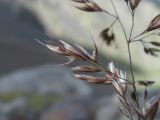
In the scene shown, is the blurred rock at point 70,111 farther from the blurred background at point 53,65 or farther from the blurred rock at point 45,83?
the blurred rock at point 45,83

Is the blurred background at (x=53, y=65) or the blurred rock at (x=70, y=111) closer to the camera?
the blurred background at (x=53, y=65)

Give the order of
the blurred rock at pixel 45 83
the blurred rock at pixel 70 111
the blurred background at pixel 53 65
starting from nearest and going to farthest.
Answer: the blurred background at pixel 53 65 → the blurred rock at pixel 70 111 → the blurred rock at pixel 45 83

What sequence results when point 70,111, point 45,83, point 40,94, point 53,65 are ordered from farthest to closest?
point 45,83, point 40,94, point 70,111, point 53,65

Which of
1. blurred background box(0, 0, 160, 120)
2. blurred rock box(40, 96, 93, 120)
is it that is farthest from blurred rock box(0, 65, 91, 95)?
blurred rock box(40, 96, 93, 120)

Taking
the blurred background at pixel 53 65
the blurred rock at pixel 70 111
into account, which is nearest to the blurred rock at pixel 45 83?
the blurred background at pixel 53 65

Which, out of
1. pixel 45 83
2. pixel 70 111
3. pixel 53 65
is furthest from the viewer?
pixel 45 83

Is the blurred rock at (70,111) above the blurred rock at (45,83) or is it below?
above

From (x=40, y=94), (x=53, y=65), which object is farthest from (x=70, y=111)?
(x=53, y=65)

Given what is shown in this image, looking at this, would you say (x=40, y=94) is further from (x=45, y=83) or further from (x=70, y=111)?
(x=70, y=111)

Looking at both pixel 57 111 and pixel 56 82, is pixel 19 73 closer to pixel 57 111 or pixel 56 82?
pixel 56 82
